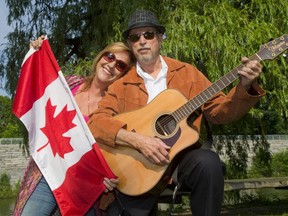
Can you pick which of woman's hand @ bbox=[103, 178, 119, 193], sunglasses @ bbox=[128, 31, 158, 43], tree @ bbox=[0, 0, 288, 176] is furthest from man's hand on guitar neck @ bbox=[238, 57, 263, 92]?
tree @ bbox=[0, 0, 288, 176]

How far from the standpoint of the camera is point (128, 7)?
641cm

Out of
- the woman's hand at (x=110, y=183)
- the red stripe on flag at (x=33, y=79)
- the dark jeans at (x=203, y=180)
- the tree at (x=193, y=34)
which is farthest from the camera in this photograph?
the tree at (x=193, y=34)

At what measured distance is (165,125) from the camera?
2.52 m

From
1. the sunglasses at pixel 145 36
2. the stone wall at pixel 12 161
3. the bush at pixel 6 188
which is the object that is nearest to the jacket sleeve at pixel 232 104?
the sunglasses at pixel 145 36

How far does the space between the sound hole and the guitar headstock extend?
20.8 inches

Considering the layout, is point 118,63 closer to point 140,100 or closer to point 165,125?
point 140,100

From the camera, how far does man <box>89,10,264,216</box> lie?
220 cm

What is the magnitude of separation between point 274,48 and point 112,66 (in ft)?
3.37

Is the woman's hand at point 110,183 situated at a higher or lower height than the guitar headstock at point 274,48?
lower

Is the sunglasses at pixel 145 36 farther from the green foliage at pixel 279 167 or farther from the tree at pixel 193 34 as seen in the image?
the green foliage at pixel 279 167

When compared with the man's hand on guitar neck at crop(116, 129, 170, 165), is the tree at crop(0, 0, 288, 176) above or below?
above

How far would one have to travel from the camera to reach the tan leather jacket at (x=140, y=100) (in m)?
2.54

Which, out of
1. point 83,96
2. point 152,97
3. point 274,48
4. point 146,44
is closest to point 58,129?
point 83,96

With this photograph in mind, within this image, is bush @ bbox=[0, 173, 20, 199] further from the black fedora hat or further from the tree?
the black fedora hat
